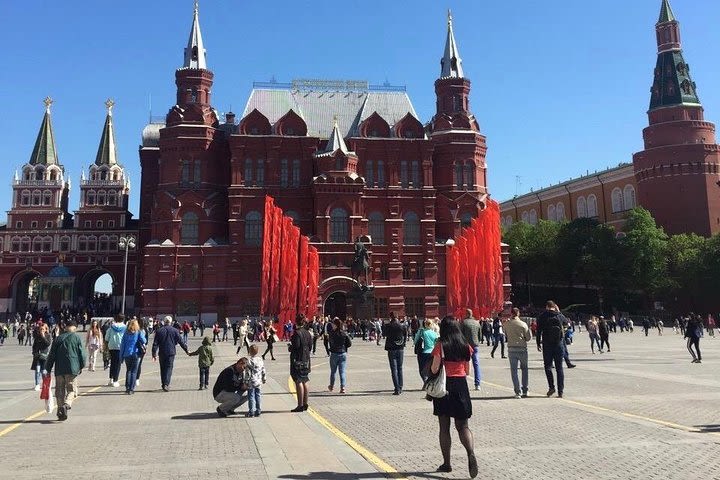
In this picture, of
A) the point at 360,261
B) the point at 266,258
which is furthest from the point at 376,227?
the point at 266,258

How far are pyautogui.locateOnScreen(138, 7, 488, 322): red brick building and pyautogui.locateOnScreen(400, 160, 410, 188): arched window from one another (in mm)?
110

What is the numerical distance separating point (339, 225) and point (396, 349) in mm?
46153

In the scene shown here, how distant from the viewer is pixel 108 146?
→ 9931 cm

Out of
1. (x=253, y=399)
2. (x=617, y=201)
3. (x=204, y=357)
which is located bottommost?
(x=253, y=399)

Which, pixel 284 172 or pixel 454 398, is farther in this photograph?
pixel 284 172

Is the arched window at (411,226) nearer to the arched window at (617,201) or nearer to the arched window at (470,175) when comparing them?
the arched window at (470,175)

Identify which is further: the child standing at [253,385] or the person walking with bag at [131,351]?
the person walking with bag at [131,351]

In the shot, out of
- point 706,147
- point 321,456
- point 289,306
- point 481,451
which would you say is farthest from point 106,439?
point 706,147

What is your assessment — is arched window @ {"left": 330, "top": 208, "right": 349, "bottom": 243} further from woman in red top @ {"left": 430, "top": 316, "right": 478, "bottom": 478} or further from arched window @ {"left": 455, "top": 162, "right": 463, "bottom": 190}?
woman in red top @ {"left": 430, "top": 316, "right": 478, "bottom": 478}

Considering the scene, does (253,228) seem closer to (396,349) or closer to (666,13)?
(396,349)

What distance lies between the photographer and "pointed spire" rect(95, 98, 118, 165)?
321ft

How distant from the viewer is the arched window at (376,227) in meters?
62.6

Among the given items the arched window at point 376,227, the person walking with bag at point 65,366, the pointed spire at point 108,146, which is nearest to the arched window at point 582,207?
the arched window at point 376,227

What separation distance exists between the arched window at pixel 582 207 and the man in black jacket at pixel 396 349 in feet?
269
